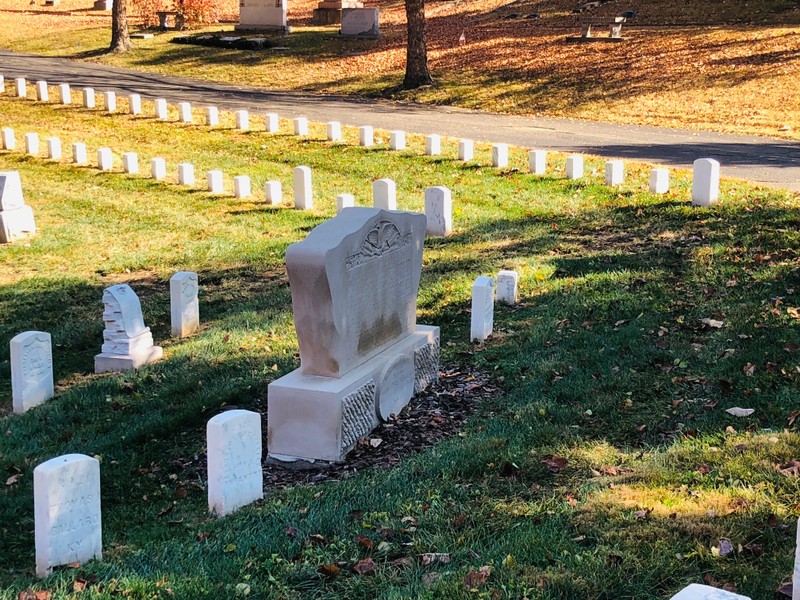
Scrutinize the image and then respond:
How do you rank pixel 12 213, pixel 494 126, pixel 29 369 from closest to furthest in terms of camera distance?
1. pixel 29 369
2. pixel 12 213
3. pixel 494 126

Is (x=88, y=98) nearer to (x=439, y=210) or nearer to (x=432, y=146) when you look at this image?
(x=432, y=146)

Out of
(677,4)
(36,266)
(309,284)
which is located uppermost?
(677,4)

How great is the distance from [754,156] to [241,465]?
13708mm

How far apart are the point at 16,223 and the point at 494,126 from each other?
10.8m

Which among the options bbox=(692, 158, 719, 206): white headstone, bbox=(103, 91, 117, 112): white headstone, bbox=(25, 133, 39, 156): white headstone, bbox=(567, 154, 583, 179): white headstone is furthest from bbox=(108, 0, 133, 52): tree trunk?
bbox=(692, 158, 719, 206): white headstone

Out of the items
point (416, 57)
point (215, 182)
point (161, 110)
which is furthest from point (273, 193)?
point (416, 57)

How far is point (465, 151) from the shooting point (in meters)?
18.1

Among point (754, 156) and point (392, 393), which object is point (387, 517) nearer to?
point (392, 393)

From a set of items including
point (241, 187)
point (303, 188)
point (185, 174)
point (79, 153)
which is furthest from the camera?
point (79, 153)

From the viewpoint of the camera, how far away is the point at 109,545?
20.4 feet

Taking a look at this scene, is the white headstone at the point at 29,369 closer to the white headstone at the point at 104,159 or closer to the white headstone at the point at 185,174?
the white headstone at the point at 185,174

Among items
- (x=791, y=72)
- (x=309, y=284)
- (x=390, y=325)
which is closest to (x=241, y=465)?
(x=309, y=284)

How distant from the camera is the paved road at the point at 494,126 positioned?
17.5 meters

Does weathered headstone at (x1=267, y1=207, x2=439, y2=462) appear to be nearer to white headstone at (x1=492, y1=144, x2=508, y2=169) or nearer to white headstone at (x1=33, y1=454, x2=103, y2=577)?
white headstone at (x1=33, y1=454, x2=103, y2=577)
